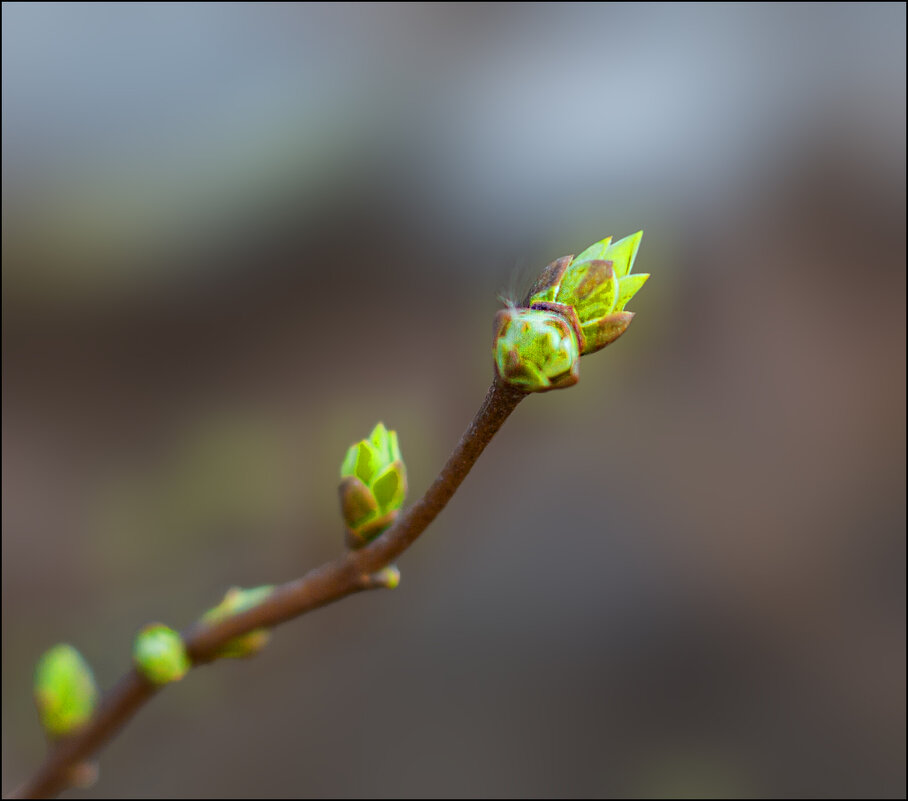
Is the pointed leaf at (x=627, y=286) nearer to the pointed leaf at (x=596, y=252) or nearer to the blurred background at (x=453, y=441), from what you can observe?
the pointed leaf at (x=596, y=252)

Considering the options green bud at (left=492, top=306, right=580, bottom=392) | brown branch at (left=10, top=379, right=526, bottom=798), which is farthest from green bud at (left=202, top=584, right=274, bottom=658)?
green bud at (left=492, top=306, right=580, bottom=392)

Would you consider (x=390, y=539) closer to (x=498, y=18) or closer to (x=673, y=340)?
(x=673, y=340)

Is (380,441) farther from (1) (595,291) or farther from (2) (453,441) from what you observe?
(2) (453,441)

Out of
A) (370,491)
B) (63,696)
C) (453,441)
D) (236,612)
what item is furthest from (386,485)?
(453,441)

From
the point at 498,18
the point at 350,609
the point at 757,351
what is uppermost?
the point at 498,18

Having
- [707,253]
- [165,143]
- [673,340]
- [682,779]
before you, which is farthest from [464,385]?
[682,779]

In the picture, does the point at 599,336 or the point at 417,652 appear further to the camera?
the point at 417,652

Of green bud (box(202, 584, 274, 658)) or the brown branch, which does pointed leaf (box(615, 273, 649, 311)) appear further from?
green bud (box(202, 584, 274, 658))

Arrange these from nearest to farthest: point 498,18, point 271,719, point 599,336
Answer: point 599,336 < point 271,719 < point 498,18

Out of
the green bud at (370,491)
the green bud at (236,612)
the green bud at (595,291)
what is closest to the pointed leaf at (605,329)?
the green bud at (595,291)
